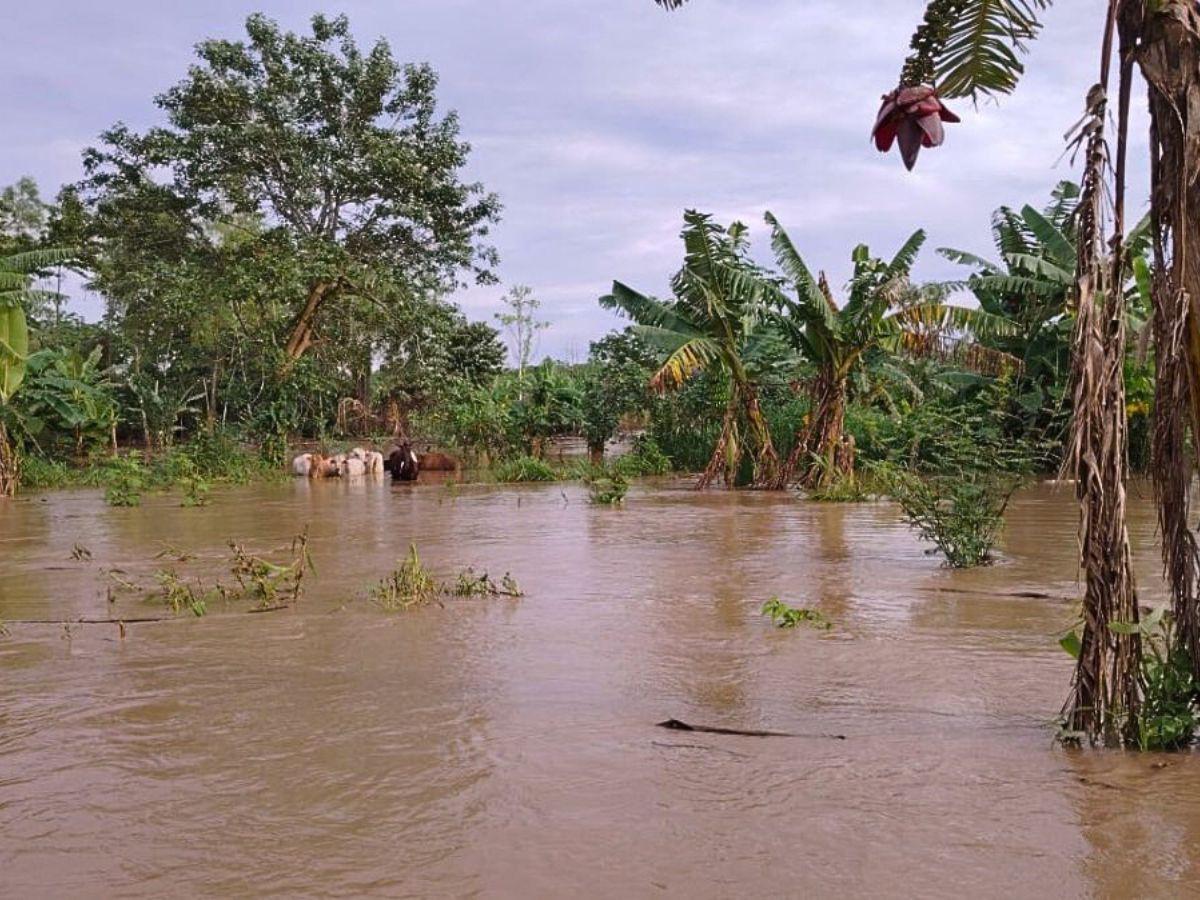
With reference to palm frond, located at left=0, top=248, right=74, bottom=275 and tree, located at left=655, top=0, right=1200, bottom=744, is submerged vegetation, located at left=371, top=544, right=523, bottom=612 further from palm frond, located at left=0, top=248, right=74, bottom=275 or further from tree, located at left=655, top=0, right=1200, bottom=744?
palm frond, located at left=0, top=248, right=74, bottom=275

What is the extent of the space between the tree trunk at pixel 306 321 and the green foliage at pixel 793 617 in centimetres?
1912

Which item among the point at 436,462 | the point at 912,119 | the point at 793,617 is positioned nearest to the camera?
the point at 912,119

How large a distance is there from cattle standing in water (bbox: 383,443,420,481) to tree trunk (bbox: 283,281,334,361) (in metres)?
4.61

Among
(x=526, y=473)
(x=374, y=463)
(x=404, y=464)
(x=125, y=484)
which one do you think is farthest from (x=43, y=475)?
(x=526, y=473)

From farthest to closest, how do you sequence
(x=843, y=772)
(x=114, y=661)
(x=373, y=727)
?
(x=114, y=661) < (x=373, y=727) < (x=843, y=772)

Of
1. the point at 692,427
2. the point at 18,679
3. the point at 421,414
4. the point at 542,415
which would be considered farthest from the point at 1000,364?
the point at 18,679

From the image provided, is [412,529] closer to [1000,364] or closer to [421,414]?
[1000,364]

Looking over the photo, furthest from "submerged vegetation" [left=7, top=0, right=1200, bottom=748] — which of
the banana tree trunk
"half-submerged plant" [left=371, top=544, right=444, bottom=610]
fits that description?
the banana tree trunk

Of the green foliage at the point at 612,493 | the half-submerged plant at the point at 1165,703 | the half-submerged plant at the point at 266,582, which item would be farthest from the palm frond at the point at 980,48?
the green foliage at the point at 612,493

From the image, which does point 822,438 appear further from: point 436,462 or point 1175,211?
point 1175,211

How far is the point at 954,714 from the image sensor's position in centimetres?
471

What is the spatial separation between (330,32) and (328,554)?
696 inches

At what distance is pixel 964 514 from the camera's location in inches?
344

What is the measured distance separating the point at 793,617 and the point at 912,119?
4.06 meters
